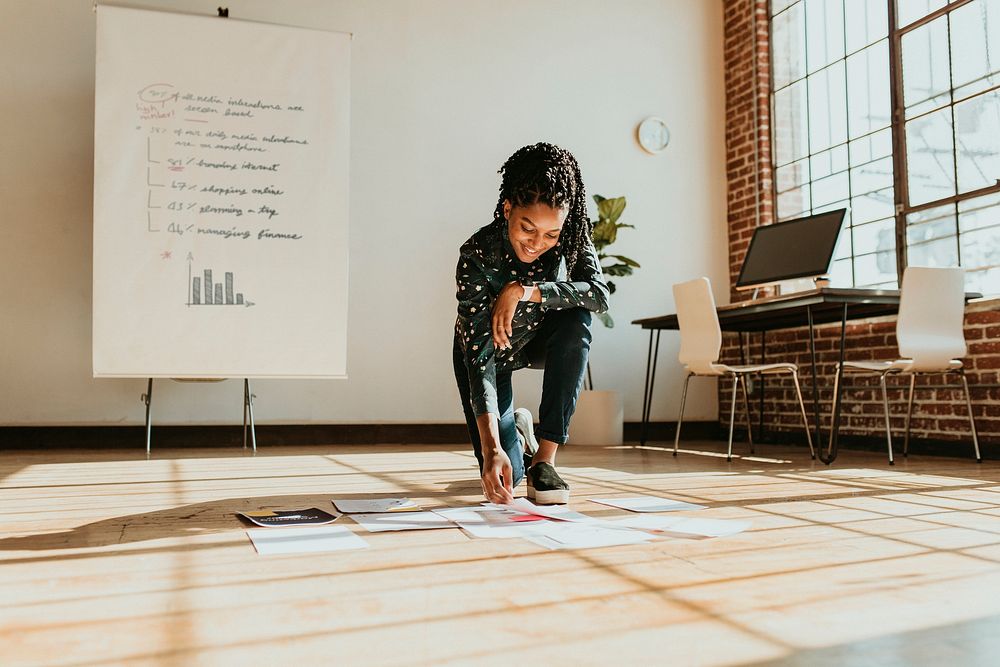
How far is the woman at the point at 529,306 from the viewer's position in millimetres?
1937

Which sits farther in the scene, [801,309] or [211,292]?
[211,292]

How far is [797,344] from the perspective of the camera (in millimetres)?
4902

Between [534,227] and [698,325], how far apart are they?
2293mm

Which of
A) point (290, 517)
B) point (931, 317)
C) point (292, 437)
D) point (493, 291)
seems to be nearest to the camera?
point (290, 517)

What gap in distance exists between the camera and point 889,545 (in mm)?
1600

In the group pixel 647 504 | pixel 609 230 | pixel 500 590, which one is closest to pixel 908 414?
pixel 609 230

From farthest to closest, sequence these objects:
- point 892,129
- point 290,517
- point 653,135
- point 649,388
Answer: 1. point 653,135
2. point 649,388
3. point 892,129
4. point 290,517

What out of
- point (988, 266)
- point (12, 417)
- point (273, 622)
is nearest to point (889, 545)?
point (273, 622)

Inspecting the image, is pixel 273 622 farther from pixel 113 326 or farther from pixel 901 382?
pixel 901 382

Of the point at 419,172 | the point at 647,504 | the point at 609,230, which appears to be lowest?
the point at 647,504

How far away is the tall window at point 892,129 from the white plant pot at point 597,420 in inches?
56.2

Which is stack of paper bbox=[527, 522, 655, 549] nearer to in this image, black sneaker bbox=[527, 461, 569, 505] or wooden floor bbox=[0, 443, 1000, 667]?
wooden floor bbox=[0, 443, 1000, 667]

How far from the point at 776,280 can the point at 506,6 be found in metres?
2.38

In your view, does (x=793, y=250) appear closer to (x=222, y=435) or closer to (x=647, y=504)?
(x=647, y=504)
